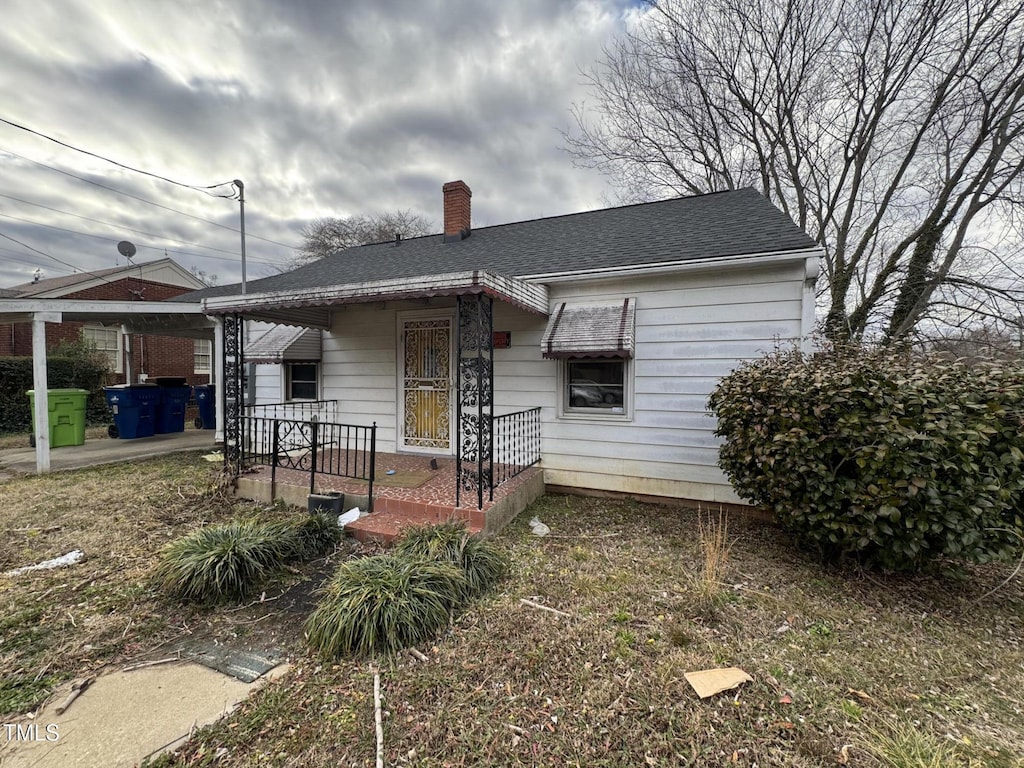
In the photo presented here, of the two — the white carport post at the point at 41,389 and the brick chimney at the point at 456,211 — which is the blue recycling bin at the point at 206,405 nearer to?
the white carport post at the point at 41,389

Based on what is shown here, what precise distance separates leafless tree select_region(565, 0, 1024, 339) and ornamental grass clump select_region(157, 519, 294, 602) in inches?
381

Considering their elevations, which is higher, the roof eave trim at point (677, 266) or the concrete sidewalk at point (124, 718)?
the roof eave trim at point (677, 266)

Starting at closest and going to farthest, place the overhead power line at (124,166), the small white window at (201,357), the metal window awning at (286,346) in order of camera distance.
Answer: the metal window awning at (286,346) → the overhead power line at (124,166) → the small white window at (201,357)

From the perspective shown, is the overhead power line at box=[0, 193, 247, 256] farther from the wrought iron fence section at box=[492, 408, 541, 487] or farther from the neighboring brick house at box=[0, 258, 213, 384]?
the wrought iron fence section at box=[492, 408, 541, 487]

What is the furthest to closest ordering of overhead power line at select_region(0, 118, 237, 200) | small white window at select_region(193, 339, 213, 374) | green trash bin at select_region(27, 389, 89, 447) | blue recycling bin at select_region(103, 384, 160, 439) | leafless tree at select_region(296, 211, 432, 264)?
leafless tree at select_region(296, 211, 432, 264)
small white window at select_region(193, 339, 213, 374)
blue recycling bin at select_region(103, 384, 160, 439)
green trash bin at select_region(27, 389, 89, 447)
overhead power line at select_region(0, 118, 237, 200)

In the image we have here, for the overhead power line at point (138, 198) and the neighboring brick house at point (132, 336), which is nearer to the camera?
the overhead power line at point (138, 198)

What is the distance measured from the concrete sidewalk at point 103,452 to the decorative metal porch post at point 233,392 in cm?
390

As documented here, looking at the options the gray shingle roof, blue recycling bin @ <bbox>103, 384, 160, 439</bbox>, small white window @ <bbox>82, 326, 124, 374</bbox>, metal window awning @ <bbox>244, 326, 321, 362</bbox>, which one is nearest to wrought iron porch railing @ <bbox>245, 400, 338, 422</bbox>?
metal window awning @ <bbox>244, 326, 321, 362</bbox>

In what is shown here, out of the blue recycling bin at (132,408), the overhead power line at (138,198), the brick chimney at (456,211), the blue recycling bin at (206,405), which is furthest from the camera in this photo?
the blue recycling bin at (206,405)

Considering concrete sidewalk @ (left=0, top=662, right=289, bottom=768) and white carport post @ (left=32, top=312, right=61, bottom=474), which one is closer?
concrete sidewalk @ (left=0, top=662, right=289, bottom=768)

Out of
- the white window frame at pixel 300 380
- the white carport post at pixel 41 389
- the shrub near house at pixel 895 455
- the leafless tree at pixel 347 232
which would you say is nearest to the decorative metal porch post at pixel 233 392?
the white window frame at pixel 300 380

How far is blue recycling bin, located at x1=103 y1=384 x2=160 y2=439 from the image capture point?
938cm

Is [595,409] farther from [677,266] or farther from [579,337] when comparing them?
[677,266]

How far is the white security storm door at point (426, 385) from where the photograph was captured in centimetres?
641
